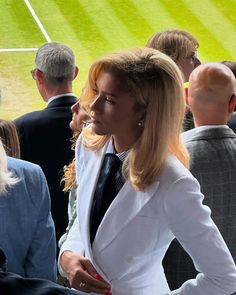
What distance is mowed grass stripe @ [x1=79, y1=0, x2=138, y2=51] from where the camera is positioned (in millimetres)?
10208

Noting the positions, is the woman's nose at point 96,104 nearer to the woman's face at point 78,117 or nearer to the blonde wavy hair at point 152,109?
the blonde wavy hair at point 152,109

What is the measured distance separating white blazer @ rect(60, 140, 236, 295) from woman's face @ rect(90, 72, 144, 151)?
0.61 ft

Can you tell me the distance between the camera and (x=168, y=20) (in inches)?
428

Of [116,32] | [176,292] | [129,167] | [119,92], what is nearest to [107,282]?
[176,292]

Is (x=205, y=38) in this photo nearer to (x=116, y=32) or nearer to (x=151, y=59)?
(x=116, y=32)

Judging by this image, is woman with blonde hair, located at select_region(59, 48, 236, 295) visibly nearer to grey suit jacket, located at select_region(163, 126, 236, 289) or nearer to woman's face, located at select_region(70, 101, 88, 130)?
grey suit jacket, located at select_region(163, 126, 236, 289)

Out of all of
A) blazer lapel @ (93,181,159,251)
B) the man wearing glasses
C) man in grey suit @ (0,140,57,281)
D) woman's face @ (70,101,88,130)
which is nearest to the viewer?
blazer lapel @ (93,181,159,251)

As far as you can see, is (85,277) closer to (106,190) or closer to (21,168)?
(106,190)

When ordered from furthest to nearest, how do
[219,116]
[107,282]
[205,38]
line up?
[205,38] → [219,116] → [107,282]

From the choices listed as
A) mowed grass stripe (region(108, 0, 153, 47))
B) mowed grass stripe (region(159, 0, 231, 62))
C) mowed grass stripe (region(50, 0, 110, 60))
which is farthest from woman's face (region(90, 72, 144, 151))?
mowed grass stripe (region(108, 0, 153, 47))

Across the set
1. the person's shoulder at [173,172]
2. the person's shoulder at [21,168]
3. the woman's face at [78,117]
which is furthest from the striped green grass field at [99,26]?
the person's shoulder at [173,172]

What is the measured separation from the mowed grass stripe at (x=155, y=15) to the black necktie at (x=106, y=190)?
7.55 m

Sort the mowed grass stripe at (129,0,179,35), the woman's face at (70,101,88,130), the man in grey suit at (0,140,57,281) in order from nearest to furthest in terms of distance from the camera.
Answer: the man in grey suit at (0,140,57,281)
the woman's face at (70,101,88,130)
the mowed grass stripe at (129,0,179,35)

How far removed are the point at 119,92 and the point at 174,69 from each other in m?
0.24
